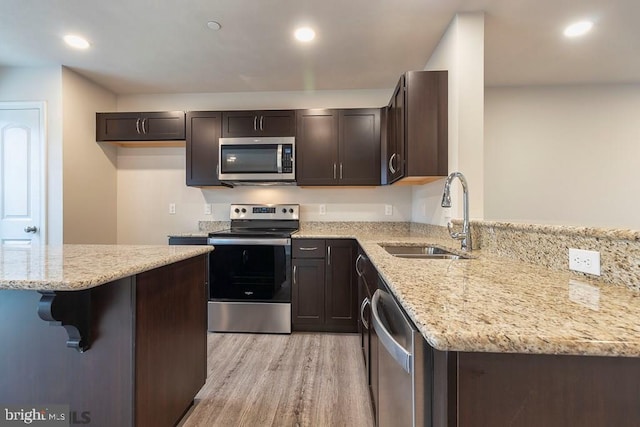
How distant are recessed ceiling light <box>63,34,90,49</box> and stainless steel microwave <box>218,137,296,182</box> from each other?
4.10ft

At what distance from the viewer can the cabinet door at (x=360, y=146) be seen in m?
2.83

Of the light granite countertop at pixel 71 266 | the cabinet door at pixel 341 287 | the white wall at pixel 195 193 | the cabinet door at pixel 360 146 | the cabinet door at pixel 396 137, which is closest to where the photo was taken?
the light granite countertop at pixel 71 266

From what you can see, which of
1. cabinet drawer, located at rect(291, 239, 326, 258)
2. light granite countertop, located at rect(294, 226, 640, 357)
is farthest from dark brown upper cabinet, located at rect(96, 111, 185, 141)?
light granite countertop, located at rect(294, 226, 640, 357)

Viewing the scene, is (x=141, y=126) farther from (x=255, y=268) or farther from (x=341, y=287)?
(x=341, y=287)

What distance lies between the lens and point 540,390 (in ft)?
1.68

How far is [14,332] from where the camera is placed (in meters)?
1.17

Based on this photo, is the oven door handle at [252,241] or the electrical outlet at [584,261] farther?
the oven door handle at [252,241]

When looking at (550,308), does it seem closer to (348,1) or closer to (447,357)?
(447,357)

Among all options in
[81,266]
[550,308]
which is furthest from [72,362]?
[550,308]

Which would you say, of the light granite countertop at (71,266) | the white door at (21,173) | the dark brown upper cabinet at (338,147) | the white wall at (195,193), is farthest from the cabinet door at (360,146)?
the white door at (21,173)

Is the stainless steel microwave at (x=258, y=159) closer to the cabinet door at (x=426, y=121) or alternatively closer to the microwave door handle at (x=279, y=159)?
the microwave door handle at (x=279, y=159)

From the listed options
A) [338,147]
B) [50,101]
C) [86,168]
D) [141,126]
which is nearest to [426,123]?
[338,147]

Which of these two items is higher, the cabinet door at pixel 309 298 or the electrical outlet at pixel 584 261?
the electrical outlet at pixel 584 261

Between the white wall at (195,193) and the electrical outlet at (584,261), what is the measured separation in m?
2.16
